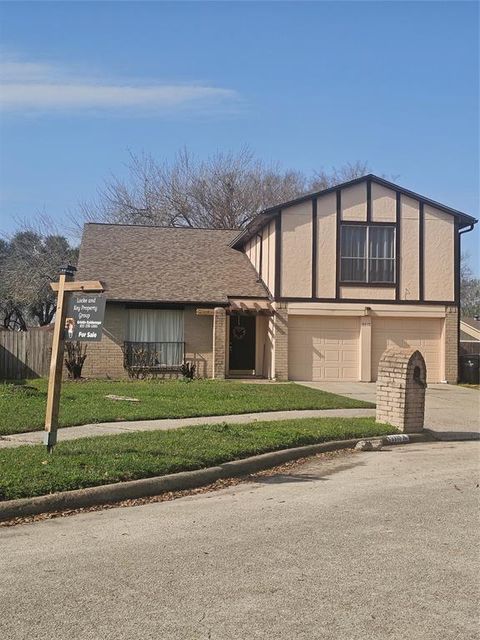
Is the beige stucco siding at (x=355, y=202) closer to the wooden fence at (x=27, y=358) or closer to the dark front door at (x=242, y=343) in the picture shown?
the dark front door at (x=242, y=343)

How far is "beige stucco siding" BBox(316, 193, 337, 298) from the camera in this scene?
82.4 ft

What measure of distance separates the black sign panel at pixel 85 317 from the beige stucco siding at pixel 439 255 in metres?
18.2

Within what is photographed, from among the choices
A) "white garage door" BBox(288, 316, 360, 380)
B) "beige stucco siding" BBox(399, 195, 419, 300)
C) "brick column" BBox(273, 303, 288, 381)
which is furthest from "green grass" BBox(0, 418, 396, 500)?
"beige stucco siding" BBox(399, 195, 419, 300)

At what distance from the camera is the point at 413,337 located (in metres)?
25.9

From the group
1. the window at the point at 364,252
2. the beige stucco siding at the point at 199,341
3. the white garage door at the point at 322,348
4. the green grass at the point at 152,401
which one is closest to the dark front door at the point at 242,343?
the beige stucco siding at the point at 199,341

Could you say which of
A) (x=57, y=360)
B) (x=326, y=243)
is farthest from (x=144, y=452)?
(x=326, y=243)

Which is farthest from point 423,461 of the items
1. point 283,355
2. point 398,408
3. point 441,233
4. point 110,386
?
point 441,233

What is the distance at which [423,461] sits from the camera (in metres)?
11.0

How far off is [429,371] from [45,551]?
21600mm

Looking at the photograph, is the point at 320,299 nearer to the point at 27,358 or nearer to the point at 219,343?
the point at 219,343

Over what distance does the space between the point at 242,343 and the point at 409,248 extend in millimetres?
6701

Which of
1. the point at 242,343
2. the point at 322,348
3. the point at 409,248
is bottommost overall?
the point at 322,348

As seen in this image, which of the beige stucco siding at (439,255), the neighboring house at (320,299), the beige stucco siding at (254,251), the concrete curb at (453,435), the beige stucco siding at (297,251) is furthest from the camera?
the beige stucco siding at (254,251)

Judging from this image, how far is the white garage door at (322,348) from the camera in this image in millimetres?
25172
